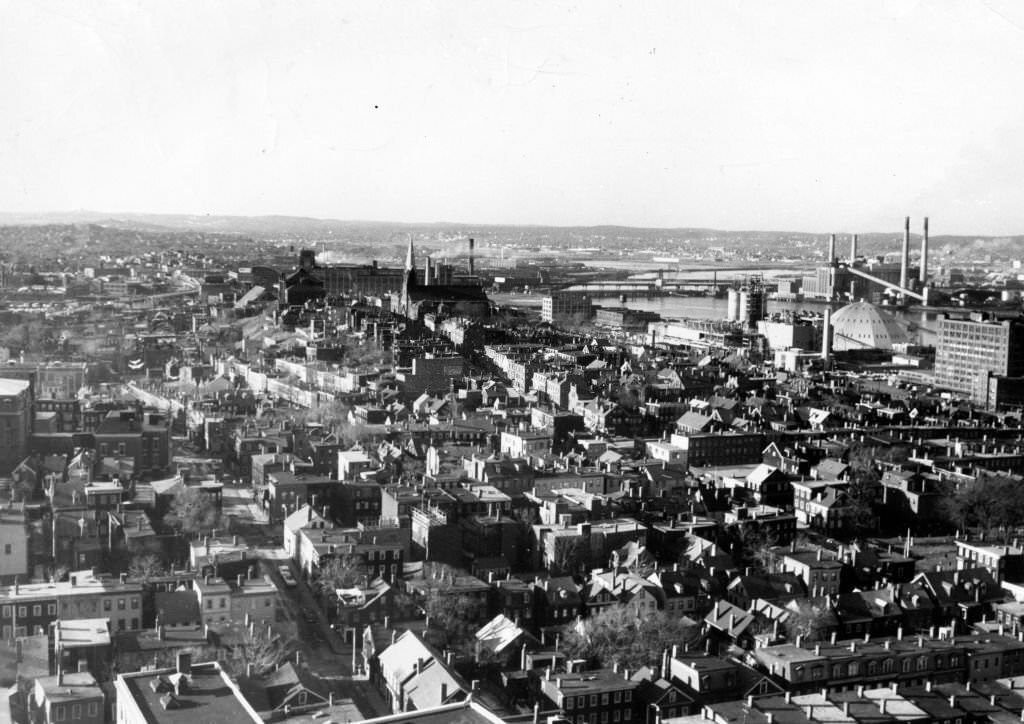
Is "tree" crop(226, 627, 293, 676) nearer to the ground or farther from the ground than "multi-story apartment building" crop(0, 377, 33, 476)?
nearer to the ground

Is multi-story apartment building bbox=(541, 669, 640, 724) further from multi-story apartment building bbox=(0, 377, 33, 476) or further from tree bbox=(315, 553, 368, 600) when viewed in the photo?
multi-story apartment building bbox=(0, 377, 33, 476)

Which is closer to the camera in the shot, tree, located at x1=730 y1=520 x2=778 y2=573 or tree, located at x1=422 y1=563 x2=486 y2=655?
tree, located at x1=422 y1=563 x2=486 y2=655

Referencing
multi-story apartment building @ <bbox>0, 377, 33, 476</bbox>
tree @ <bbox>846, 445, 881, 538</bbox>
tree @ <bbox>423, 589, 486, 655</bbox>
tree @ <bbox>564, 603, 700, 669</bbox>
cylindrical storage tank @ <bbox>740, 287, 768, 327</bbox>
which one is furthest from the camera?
cylindrical storage tank @ <bbox>740, 287, 768, 327</bbox>

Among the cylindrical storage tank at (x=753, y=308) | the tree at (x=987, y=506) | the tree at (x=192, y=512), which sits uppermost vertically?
the cylindrical storage tank at (x=753, y=308)

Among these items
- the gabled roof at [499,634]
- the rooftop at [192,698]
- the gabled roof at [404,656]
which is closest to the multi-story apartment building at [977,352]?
the gabled roof at [499,634]

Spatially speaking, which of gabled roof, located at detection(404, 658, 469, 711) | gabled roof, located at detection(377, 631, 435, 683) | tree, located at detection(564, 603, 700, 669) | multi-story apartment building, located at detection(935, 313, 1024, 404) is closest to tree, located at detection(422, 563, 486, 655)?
gabled roof, located at detection(377, 631, 435, 683)

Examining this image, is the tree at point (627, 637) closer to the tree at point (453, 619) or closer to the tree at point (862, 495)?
the tree at point (453, 619)
